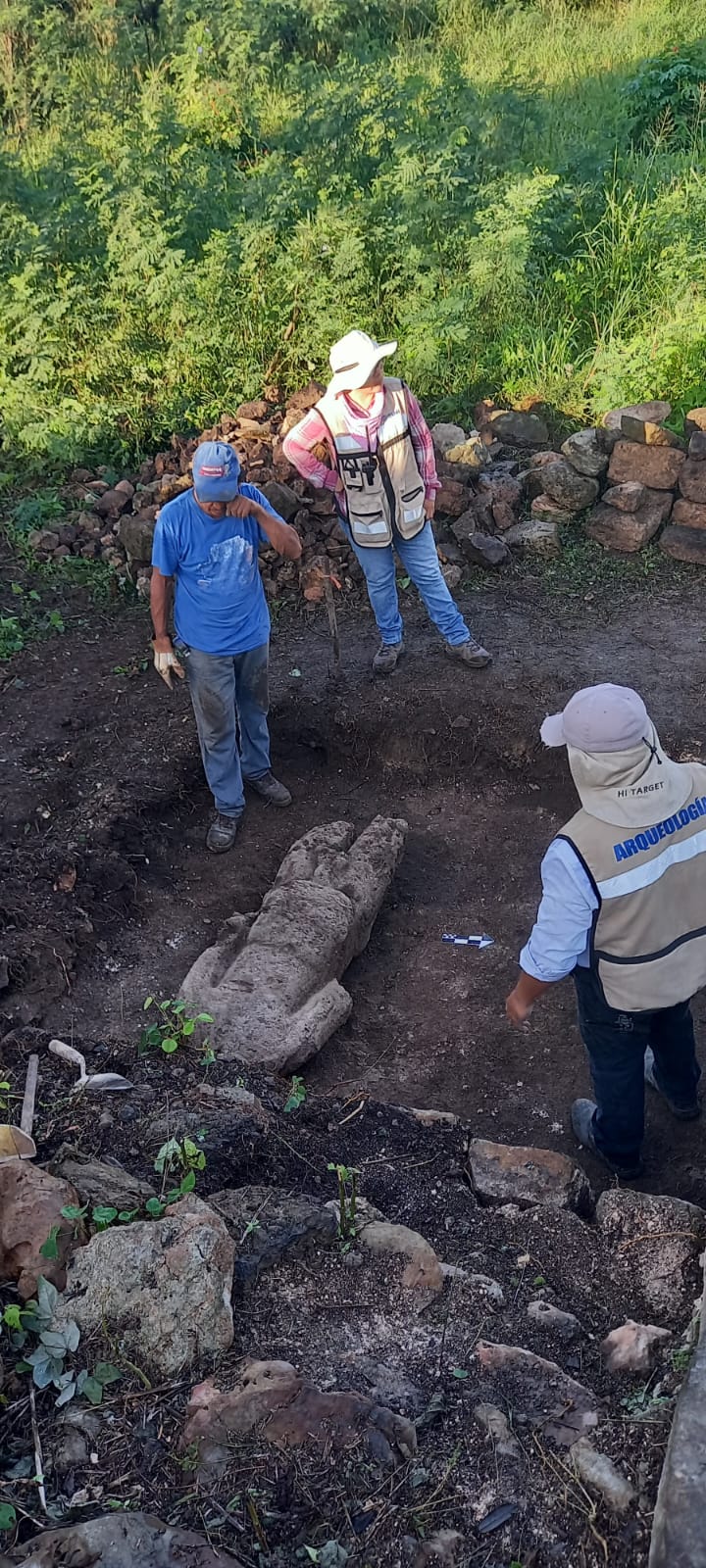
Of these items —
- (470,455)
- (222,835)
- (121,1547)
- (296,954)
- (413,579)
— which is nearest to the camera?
(121,1547)

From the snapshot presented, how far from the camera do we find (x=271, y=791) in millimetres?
5879

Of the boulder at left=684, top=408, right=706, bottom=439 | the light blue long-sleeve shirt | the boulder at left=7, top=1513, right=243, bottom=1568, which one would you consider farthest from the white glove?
the boulder at left=684, top=408, right=706, bottom=439

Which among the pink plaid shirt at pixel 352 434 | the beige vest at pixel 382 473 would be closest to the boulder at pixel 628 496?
the pink plaid shirt at pixel 352 434

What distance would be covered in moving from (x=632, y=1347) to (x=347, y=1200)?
83cm

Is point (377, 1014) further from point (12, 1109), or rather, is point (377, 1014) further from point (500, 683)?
point (500, 683)

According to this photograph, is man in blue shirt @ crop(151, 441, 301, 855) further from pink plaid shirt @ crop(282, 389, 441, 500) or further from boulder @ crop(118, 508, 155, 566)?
boulder @ crop(118, 508, 155, 566)

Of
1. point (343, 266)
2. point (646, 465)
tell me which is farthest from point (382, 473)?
point (343, 266)

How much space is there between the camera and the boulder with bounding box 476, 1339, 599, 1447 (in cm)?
235

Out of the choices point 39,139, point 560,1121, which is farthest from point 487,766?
point 39,139

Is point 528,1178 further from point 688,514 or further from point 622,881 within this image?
point 688,514

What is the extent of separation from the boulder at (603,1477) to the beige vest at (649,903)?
1.24 metres

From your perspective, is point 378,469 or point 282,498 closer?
point 378,469

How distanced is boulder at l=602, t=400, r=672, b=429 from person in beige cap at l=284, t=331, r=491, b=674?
2.04m

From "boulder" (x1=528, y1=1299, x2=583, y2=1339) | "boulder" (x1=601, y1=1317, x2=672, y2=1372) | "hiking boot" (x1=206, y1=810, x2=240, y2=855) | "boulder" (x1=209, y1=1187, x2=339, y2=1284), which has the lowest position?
"hiking boot" (x1=206, y1=810, x2=240, y2=855)
